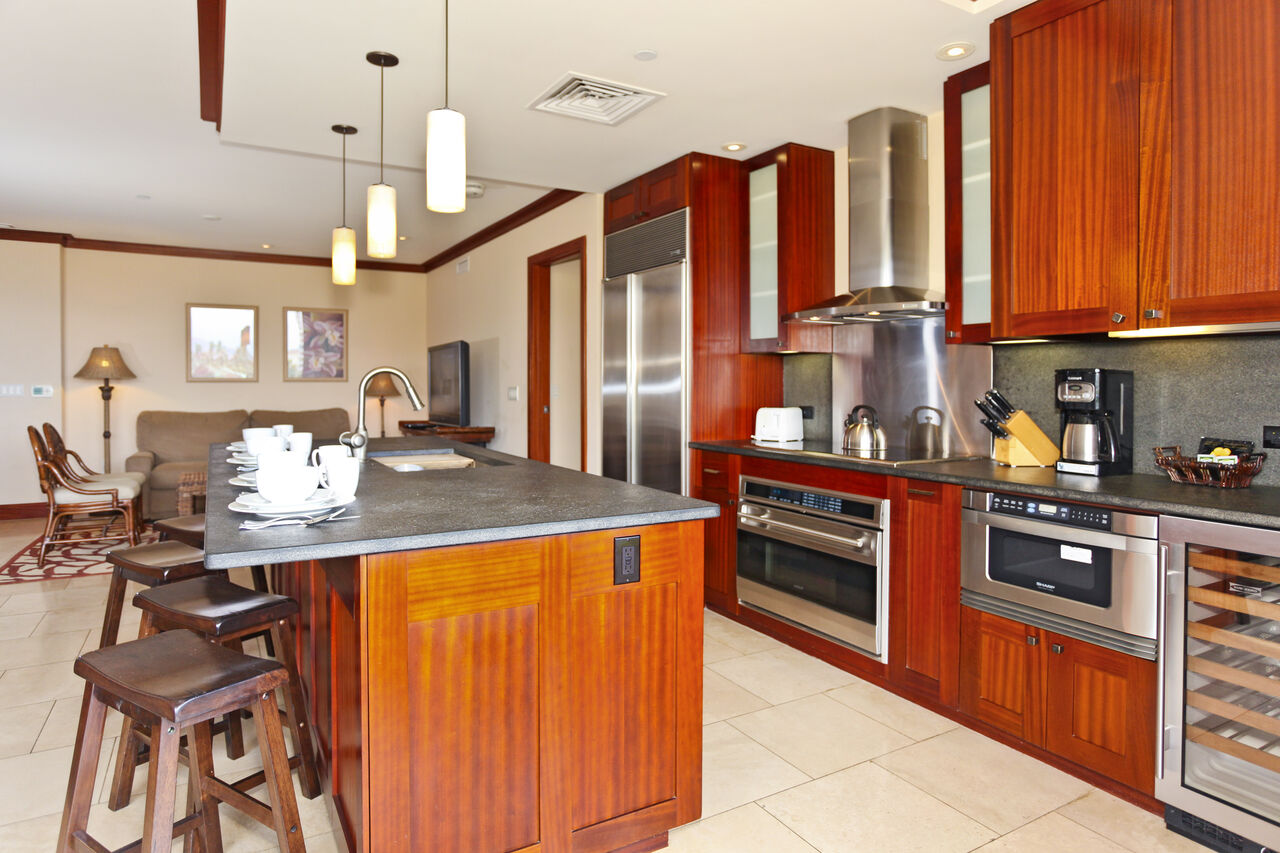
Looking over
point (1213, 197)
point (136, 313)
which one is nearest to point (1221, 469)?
point (1213, 197)

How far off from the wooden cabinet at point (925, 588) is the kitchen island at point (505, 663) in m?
1.17

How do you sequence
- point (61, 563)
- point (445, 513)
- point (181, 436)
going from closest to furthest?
point (445, 513)
point (61, 563)
point (181, 436)

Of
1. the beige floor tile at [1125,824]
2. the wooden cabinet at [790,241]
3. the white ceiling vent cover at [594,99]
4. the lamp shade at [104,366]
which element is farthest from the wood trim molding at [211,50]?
the lamp shade at [104,366]

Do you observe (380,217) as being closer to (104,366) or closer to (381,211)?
(381,211)

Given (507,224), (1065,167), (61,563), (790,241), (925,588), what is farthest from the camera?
(507,224)

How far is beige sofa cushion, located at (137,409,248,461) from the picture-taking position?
24.1 feet

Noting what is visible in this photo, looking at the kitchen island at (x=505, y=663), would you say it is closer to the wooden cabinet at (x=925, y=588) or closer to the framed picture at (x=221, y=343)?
the wooden cabinet at (x=925, y=588)

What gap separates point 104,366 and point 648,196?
577cm

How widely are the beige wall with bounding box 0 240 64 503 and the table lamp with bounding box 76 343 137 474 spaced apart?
27 cm

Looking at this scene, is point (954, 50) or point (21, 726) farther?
point (954, 50)

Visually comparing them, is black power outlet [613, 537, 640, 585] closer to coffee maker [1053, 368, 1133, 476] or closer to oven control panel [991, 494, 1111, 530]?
oven control panel [991, 494, 1111, 530]

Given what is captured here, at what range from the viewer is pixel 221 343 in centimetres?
790

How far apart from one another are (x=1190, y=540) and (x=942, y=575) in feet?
2.83

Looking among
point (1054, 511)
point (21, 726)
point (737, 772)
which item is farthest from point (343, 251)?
point (1054, 511)
